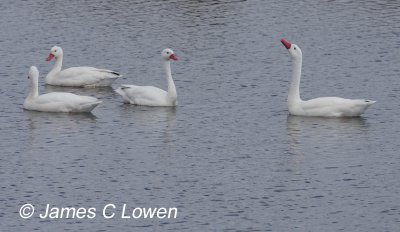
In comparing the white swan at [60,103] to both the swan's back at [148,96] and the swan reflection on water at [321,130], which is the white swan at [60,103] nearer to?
the swan's back at [148,96]

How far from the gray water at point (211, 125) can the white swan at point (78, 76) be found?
29 centimetres

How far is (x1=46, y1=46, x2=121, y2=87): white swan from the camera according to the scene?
1661 inches

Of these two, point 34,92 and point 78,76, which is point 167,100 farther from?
point 78,76

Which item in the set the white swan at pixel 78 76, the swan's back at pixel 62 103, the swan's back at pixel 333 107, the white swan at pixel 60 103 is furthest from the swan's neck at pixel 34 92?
the swan's back at pixel 333 107

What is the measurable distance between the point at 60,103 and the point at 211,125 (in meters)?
4.47

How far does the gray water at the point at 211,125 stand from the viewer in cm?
2898

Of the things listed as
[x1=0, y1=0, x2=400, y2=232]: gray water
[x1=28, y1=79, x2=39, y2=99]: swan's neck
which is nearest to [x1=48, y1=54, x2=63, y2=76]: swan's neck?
[x1=0, y1=0, x2=400, y2=232]: gray water

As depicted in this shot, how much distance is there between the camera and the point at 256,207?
28.8 m

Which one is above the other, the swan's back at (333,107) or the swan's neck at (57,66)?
Answer: the swan's neck at (57,66)

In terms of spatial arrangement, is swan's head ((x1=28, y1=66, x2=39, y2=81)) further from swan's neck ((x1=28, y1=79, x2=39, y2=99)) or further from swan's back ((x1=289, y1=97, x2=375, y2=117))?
swan's back ((x1=289, y1=97, x2=375, y2=117))

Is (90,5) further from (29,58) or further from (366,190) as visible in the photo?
(366,190)

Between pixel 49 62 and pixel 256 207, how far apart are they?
64.3 ft

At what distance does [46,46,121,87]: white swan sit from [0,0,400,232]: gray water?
0.29 metres

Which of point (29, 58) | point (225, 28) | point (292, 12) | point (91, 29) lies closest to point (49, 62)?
point (29, 58)
